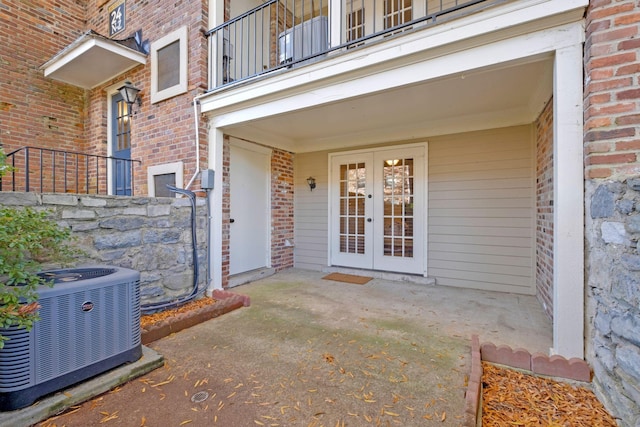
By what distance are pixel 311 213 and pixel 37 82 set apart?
513 cm

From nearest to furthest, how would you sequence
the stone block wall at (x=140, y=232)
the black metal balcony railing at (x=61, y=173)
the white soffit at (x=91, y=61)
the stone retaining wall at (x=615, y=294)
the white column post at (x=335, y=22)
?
the stone retaining wall at (x=615, y=294) < the stone block wall at (x=140, y=232) < the white column post at (x=335, y=22) < the white soffit at (x=91, y=61) < the black metal balcony railing at (x=61, y=173)

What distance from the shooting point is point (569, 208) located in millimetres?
2045

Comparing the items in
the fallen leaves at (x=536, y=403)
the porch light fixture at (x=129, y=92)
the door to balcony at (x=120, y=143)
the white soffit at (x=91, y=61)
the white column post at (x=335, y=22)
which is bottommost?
the fallen leaves at (x=536, y=403)

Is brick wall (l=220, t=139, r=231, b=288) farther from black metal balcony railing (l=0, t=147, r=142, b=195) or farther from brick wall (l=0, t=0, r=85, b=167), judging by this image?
brick wall (l=0, t=0, r=85, b=167)

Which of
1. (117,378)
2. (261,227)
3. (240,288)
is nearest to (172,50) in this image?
(261,227)

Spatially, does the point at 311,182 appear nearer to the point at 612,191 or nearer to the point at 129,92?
the point at 129,92

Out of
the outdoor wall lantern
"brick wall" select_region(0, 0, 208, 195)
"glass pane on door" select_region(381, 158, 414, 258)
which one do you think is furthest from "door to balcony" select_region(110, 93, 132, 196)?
"glass pane on door" select_region(381, 158, 414, 258)

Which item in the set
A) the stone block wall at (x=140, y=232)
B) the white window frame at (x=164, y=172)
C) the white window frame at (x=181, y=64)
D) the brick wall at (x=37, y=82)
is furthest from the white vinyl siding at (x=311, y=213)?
the brick wall at (x=37, y=82)

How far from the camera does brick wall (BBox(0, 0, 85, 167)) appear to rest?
453 centimetres

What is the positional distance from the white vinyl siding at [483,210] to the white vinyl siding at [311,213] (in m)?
1.84

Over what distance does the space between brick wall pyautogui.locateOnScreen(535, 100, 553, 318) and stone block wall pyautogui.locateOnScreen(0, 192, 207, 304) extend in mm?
3950

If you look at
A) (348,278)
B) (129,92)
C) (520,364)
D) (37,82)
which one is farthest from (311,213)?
(37,82)

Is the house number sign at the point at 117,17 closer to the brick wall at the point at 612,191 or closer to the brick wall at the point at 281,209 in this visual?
the brick wall at the point at 281,209

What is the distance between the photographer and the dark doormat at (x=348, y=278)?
4.51 m
